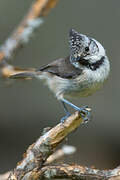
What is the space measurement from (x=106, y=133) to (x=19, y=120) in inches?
60.2

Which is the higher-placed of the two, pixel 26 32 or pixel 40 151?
pixel 26 32

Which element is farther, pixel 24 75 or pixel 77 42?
pixel 24 75

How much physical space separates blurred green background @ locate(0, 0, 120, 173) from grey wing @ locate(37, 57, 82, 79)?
236 cm

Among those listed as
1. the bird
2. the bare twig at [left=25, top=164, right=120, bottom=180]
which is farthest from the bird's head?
the bare twig at [left=25, top=164, right=120, bottom=180]

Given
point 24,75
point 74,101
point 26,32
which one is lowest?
point 24,75

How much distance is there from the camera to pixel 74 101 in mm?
6203

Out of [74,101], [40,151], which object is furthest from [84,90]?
[74,101]

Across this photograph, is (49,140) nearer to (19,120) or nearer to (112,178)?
(112,178)

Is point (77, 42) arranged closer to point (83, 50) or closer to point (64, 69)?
point (83, 50)

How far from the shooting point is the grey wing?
3.65 metres

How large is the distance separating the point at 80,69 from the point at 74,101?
2629mm

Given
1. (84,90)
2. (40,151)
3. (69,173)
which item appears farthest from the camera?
(84,90)

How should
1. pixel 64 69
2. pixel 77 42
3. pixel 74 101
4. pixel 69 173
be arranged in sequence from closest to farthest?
1. pixel 69 173
2. pixel 77 42
3. pixel 64 69
4. pixel 74 101

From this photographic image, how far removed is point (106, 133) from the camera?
627 centimetres
